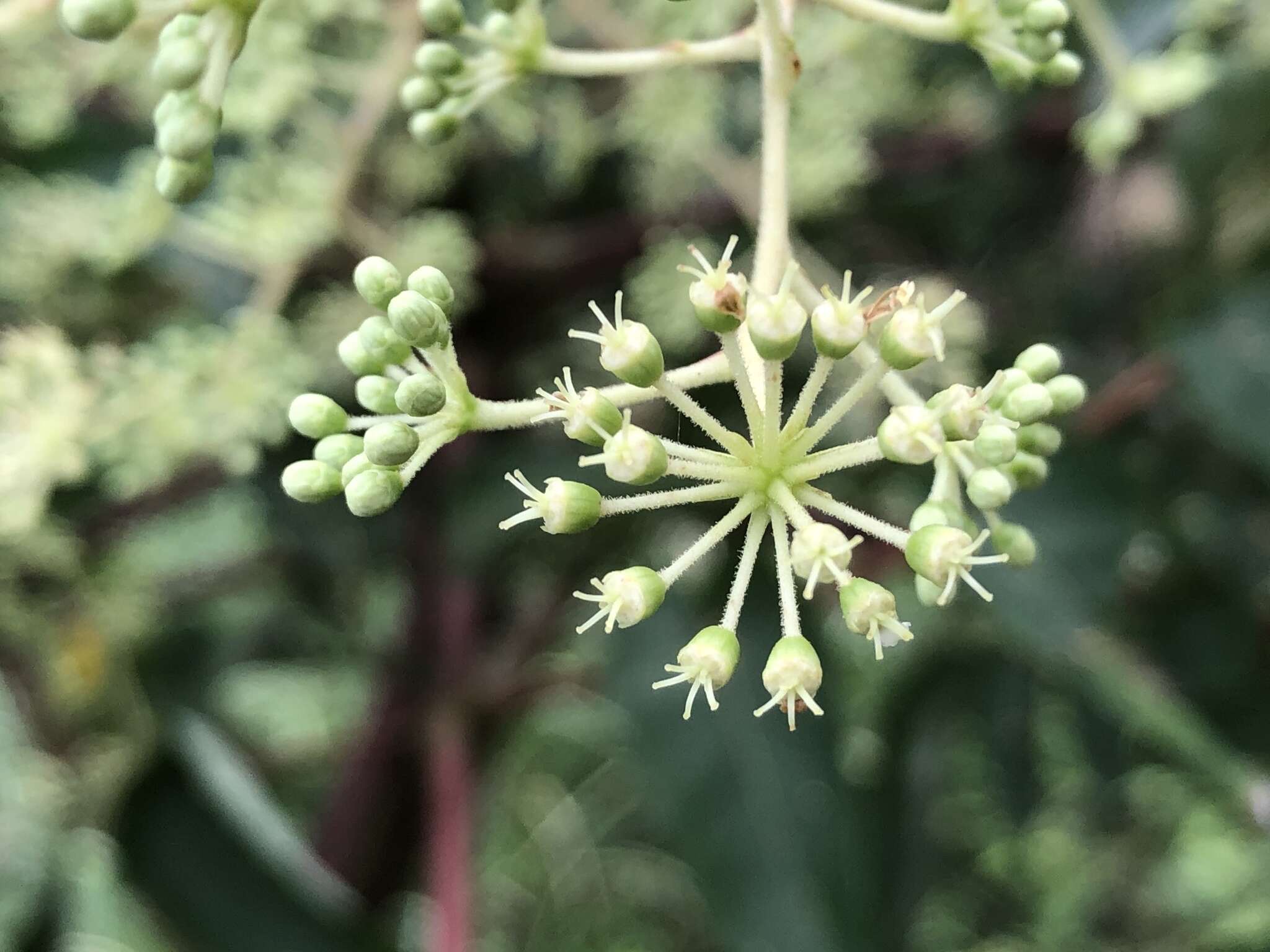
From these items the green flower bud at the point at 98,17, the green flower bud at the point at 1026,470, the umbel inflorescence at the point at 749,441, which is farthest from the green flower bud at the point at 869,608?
the green flower bud at the point at 98,17

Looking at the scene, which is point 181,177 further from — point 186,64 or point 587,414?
point 587,414

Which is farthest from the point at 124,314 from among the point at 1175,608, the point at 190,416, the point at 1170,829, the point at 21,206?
the point at 1170,829

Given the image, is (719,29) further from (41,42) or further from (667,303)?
(41,42)

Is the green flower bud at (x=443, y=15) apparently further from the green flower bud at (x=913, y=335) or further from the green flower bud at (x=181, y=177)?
the green flower bud at (x=913, y=335)

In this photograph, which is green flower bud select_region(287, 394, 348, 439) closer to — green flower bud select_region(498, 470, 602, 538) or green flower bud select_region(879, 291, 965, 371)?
green flower bud select_region(498, 470, 602, 538)

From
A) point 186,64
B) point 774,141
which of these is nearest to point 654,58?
point 774,141

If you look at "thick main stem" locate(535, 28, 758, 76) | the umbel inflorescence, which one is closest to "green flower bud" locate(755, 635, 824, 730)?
the umbel inflorescence

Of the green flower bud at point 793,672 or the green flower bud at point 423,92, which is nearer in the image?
the green flower bud at point 793,672
